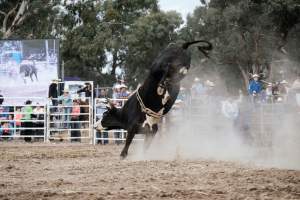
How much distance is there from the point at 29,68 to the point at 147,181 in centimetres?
1638

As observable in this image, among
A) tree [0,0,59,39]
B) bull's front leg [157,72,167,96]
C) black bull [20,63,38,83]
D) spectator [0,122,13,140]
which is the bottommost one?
spectator [0,122,13,140]

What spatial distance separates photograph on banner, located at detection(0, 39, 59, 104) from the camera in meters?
23.8

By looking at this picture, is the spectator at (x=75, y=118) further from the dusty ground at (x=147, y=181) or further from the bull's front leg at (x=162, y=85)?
the dusty ground at (x=147, y=181)

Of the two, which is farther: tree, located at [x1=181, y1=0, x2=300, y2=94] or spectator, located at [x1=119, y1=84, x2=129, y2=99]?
tree, located at [x1=181, y1=0, x2=300, y2=94]

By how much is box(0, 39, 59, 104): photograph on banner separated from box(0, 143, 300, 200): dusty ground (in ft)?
40.5

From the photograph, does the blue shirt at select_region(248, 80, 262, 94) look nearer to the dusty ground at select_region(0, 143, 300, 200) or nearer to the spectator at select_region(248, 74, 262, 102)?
the spectator at select_region(248, 74, 262, 102)

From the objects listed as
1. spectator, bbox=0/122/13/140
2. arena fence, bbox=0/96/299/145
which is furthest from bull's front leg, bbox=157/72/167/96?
spectator, bbox=0/122/13/140

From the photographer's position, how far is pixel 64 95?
2080cm

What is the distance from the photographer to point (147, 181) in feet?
27.4

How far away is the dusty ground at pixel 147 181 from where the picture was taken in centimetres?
720

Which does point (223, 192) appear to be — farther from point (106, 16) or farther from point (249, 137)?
point (106, 16)

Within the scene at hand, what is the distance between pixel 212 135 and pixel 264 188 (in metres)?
9.76

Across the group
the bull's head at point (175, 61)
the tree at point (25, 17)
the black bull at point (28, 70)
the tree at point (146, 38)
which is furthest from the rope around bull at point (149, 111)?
the tree at point (146, 38)

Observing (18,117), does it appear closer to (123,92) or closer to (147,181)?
(123,92)
